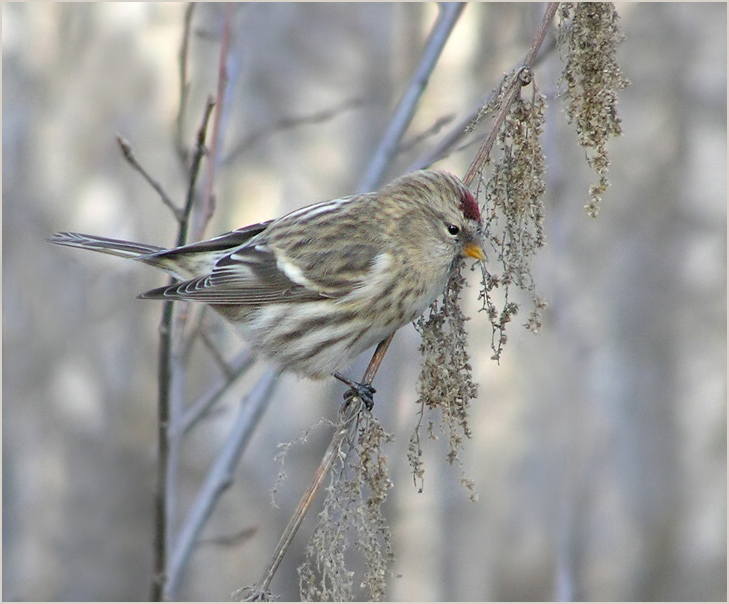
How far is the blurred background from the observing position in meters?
7.09

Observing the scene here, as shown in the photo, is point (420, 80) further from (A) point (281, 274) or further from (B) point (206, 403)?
(B) point (206, 403)

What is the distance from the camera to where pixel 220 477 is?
3203 mm

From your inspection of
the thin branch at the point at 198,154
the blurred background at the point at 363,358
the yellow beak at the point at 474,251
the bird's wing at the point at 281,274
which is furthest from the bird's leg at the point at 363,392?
the blurred background at the point at 363,358

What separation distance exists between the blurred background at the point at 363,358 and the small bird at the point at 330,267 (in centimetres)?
288

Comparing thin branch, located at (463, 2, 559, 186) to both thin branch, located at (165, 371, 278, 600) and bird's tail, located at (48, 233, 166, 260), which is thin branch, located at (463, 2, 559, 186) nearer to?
thin branch, located at (165, 371, 278, 600)

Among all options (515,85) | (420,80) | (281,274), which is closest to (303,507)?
(515,85)

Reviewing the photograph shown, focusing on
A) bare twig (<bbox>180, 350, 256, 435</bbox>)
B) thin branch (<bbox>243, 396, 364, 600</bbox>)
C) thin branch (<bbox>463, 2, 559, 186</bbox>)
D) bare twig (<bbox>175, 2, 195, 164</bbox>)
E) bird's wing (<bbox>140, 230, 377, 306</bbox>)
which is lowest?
thin branch (<bbox>243, 396, 364, 600</bbox>)

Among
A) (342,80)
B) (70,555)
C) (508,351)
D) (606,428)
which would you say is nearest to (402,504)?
(508,351)

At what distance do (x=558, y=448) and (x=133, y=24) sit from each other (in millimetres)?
5115

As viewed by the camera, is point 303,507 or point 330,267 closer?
point 303,507

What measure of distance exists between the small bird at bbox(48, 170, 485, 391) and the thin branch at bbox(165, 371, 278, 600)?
0.19 m

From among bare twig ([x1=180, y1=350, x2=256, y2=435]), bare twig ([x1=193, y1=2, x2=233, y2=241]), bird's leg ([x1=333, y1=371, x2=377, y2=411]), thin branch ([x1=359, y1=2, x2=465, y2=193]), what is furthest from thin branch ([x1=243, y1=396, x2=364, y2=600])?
thin branch ([x1=359, y1=2, x2=465, y2=193])

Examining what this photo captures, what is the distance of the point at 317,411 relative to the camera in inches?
284

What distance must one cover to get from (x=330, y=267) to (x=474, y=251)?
643 millimetres
